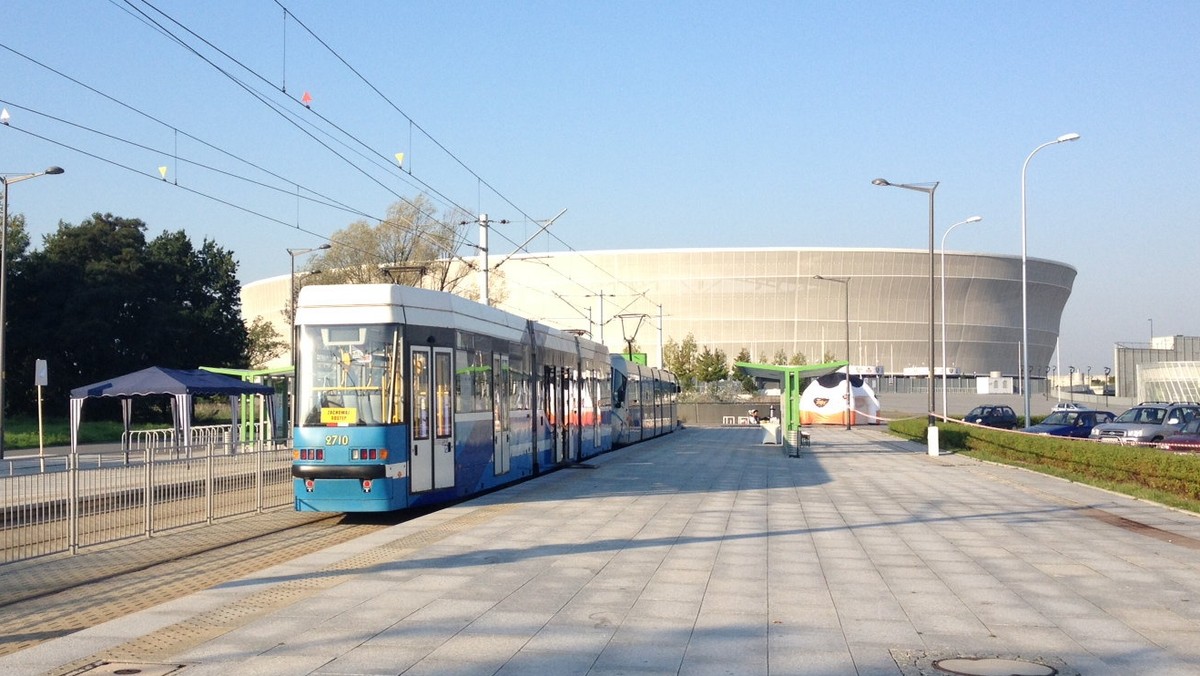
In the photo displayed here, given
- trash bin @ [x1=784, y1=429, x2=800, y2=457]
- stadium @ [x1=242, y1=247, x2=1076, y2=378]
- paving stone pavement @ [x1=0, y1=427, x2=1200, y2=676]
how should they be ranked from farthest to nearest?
stadium @ [x1=242, y1=247, x2=1076, y2=378] < trash bin @ [x1=784, y1=429, x2=800, y2=457] < paving stone pavement @ [x1=0, y1=427, x2=1200, y2=676]

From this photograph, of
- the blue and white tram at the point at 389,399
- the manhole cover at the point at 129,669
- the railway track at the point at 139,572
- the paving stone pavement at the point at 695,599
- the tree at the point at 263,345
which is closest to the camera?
the manhole cover at the point at 129,669

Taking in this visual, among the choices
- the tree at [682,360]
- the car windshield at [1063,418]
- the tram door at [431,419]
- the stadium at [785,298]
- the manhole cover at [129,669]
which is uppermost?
the stadium at [785,298]

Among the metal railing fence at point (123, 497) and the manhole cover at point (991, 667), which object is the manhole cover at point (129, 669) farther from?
the metal railing fence at point (123, 497)

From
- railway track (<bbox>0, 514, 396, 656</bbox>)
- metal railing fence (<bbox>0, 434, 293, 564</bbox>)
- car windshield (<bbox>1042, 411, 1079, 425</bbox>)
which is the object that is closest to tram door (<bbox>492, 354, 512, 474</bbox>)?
railway track (<bbox>0, 514, 396, 656</bbox>)

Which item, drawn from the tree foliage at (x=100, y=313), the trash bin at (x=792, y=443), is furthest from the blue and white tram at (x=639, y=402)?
the tree foliage at (x=100, y=313)

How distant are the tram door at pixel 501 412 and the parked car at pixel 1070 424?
78.0 feet

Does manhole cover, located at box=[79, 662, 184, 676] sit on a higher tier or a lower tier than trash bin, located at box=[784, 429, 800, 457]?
higher

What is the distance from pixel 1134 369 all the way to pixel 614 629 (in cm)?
8496

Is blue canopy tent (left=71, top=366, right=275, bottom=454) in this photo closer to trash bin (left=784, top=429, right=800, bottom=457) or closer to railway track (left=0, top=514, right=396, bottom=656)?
railway track (left=0, top=514, right=396, bottom=656)

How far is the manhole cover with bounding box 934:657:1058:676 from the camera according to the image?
7.81m

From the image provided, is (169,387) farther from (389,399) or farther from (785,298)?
(785,298)

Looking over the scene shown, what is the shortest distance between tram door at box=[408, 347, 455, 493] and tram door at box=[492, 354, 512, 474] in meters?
2.68

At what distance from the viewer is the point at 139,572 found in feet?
42.4

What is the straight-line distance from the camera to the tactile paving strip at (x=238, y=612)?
8.26 m
